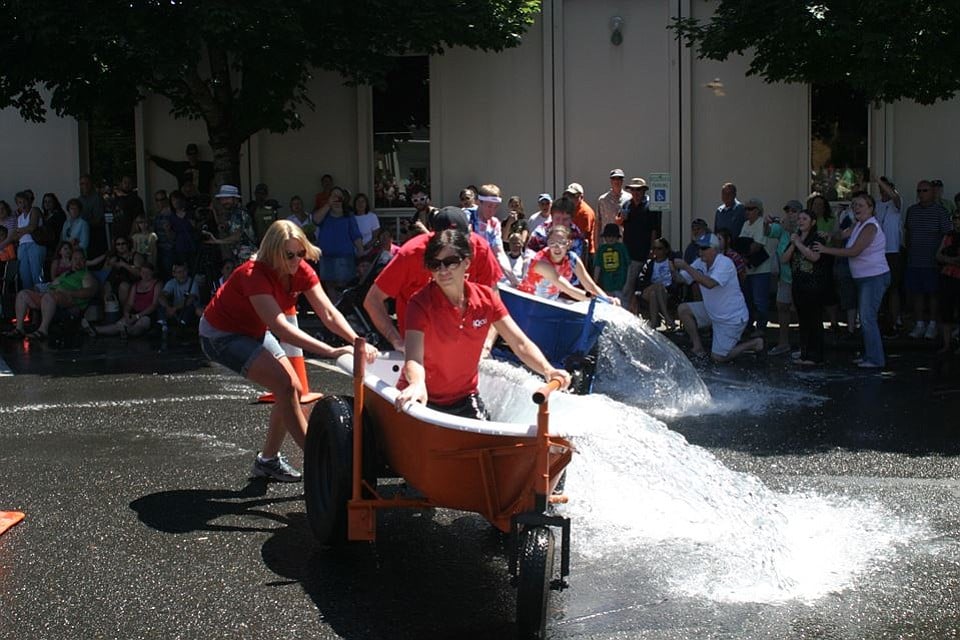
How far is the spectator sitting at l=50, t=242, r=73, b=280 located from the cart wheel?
541 inches

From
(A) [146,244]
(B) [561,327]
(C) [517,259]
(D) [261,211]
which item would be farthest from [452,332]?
(D) [261,211]

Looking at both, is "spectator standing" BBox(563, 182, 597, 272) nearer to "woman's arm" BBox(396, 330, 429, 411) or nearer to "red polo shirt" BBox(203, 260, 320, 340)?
"red polo shirt" BBox(203, 260, 320, 340)

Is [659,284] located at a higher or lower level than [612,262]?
lower

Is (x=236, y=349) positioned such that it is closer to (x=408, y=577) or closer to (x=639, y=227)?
(x=408, y=577)

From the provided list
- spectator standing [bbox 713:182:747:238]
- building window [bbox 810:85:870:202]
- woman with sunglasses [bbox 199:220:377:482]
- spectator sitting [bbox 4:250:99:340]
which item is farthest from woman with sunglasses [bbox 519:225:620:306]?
building window [bbox 810:85:870:202]

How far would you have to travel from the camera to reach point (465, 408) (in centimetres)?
660

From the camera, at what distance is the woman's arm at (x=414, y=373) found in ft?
19.5

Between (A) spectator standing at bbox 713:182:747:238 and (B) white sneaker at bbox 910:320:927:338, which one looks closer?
(B) white sneaker at bbox 910:320:927:338

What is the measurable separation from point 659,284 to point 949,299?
3.53 metres

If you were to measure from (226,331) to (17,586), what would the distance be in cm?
219

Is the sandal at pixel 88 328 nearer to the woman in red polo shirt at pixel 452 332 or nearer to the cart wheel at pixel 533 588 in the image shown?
the woman in red polo shirt at pixel 452 332

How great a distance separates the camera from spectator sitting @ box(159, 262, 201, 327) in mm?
17391

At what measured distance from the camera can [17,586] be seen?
6.30 metres

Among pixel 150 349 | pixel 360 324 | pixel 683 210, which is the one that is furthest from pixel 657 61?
pixel 150 349
